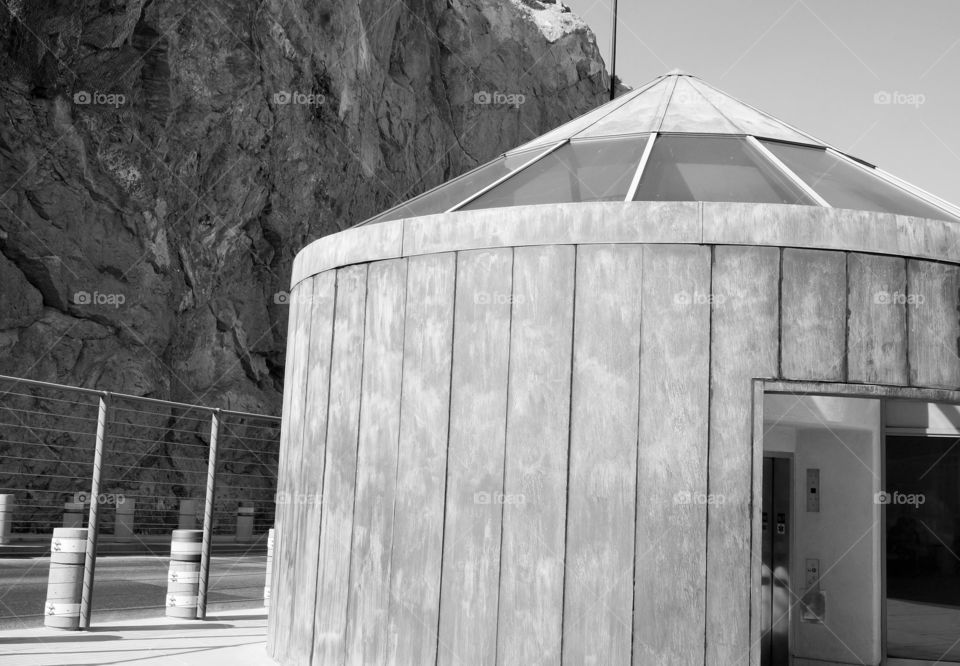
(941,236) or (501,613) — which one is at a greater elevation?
(941,236)

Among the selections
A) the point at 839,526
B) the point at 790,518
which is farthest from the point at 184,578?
the point at 839,526

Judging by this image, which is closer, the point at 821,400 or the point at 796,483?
the point at 821,400

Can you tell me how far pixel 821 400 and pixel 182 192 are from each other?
66.6 ft

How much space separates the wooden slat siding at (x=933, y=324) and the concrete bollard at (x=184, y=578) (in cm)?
667

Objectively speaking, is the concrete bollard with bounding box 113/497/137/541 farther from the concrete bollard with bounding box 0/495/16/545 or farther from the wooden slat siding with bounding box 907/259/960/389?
the wooden slat siding with bounding box 907/259/960/389

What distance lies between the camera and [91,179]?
2270 centimetres

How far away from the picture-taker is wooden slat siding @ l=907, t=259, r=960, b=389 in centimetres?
526

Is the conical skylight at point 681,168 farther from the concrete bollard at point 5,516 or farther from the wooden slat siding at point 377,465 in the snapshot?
the concrete bollard at point 5,516

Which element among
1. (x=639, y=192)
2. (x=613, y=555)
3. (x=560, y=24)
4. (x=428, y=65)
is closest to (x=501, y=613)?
(x=613, y=555)

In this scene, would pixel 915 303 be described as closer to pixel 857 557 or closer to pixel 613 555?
pixel 613 555
